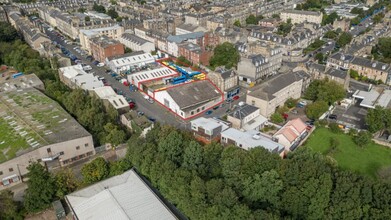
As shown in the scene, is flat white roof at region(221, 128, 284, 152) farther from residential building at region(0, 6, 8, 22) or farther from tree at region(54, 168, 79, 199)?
residential building at region(0, 6, 8, 22)

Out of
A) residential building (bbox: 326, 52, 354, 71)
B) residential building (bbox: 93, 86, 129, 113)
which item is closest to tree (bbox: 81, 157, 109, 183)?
residential building (bbox: 93, 86, 129, 113)

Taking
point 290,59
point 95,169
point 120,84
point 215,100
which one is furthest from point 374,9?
point 95,169

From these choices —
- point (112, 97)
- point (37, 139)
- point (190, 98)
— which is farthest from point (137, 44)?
point (37, 139)

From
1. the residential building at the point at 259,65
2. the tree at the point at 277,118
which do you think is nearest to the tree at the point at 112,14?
the residential building at the point at 259,65

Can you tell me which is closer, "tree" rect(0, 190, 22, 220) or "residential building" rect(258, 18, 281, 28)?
"tree" rect(0, 190, 22, 220)

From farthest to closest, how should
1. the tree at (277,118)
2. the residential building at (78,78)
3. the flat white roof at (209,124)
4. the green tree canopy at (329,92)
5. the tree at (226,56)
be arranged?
the tree at (226,56), the residential building at (78,78), the green tree canopy at (329,92), the tree at (277,118), the flat white roof at (209,124)

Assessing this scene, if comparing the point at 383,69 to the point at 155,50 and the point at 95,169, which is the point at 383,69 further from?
the point at 95,169

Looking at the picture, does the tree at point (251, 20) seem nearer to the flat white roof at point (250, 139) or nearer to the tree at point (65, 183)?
the flat white roof at point (250, 139)
